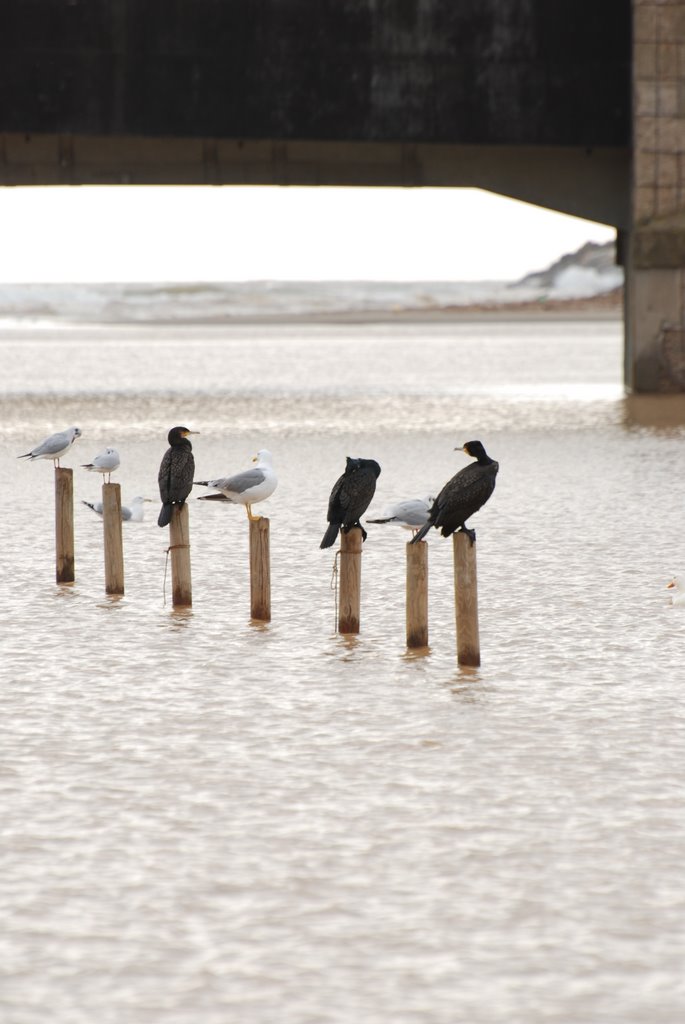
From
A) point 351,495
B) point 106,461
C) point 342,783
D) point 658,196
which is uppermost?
point 658,196

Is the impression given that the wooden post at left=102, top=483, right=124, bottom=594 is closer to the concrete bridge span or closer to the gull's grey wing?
the gull's grey wing

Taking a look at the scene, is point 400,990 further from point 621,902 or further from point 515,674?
point 515,674

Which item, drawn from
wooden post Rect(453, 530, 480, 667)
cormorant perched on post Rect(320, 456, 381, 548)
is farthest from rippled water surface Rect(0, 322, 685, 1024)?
cormorant perched on post Rect(320, 456, 381, 548)

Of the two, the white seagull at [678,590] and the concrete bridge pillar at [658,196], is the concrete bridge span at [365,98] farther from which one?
the white seagull at [678,590]

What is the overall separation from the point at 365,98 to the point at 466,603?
2435 centimetres

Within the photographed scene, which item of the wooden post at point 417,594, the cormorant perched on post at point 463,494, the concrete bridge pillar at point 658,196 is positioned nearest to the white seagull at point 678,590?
the cormorant perched on post at point 463,494

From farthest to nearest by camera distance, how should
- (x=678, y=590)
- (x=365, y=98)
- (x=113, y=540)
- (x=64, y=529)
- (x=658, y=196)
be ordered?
1. (x=658, y=196)
2. (x=365, y=98)
3. (x=64, y=529)
4. (x=113, y=540)
5. (x=678, y=590)

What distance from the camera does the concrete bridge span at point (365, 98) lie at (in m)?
32.2

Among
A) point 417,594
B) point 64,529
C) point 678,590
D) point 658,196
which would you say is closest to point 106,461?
point 64,529

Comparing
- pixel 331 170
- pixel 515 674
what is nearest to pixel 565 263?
pixel 331 170

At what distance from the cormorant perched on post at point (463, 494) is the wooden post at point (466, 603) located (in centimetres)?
40

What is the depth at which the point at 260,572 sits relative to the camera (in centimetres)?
1159

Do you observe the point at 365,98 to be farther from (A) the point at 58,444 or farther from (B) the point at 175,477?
(B) the point at 175,477

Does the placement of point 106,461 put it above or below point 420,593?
above
